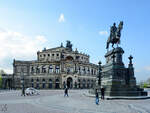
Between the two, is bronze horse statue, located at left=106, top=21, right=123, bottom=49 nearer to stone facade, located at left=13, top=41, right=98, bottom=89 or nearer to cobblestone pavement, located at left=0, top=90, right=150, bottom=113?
cobblestone pavement, located at left=0, top=90, right=150, bottom=113

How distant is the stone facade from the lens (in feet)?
253

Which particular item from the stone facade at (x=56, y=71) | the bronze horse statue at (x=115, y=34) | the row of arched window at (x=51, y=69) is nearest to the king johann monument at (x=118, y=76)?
the bronze horse statue at (x=115, y=34)

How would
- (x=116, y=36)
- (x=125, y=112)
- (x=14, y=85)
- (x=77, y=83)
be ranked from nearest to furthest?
1. (x=125, y=112)
2. (x=116, y=36)
3. (x=77, y=83)
4. (x=14, y=85)

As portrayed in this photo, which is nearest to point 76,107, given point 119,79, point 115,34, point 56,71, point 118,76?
point 119,79

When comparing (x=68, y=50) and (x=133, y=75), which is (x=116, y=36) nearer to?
(x=133, y=75)

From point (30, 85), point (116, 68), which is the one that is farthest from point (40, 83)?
point (116, 68)

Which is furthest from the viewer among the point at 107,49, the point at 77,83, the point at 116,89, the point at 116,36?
the point at 77,83

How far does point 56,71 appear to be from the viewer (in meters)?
80.6

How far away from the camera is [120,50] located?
25750 millimetres

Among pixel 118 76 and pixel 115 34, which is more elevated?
pixel 115 34

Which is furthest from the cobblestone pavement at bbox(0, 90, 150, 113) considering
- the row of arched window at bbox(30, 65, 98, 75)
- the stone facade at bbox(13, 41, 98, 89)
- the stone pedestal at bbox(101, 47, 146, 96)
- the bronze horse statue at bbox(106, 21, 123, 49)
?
the row of arched window at bbox(30, 65, 98, 75)

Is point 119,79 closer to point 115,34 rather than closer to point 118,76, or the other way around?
point 118,76

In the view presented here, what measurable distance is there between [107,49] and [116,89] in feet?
32.2

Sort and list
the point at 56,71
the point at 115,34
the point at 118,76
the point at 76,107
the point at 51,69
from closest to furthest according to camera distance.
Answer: the point at 76,107 < the point at 118,76 < the point at 115,34 < the point at 56,71 < the point at 51,69
